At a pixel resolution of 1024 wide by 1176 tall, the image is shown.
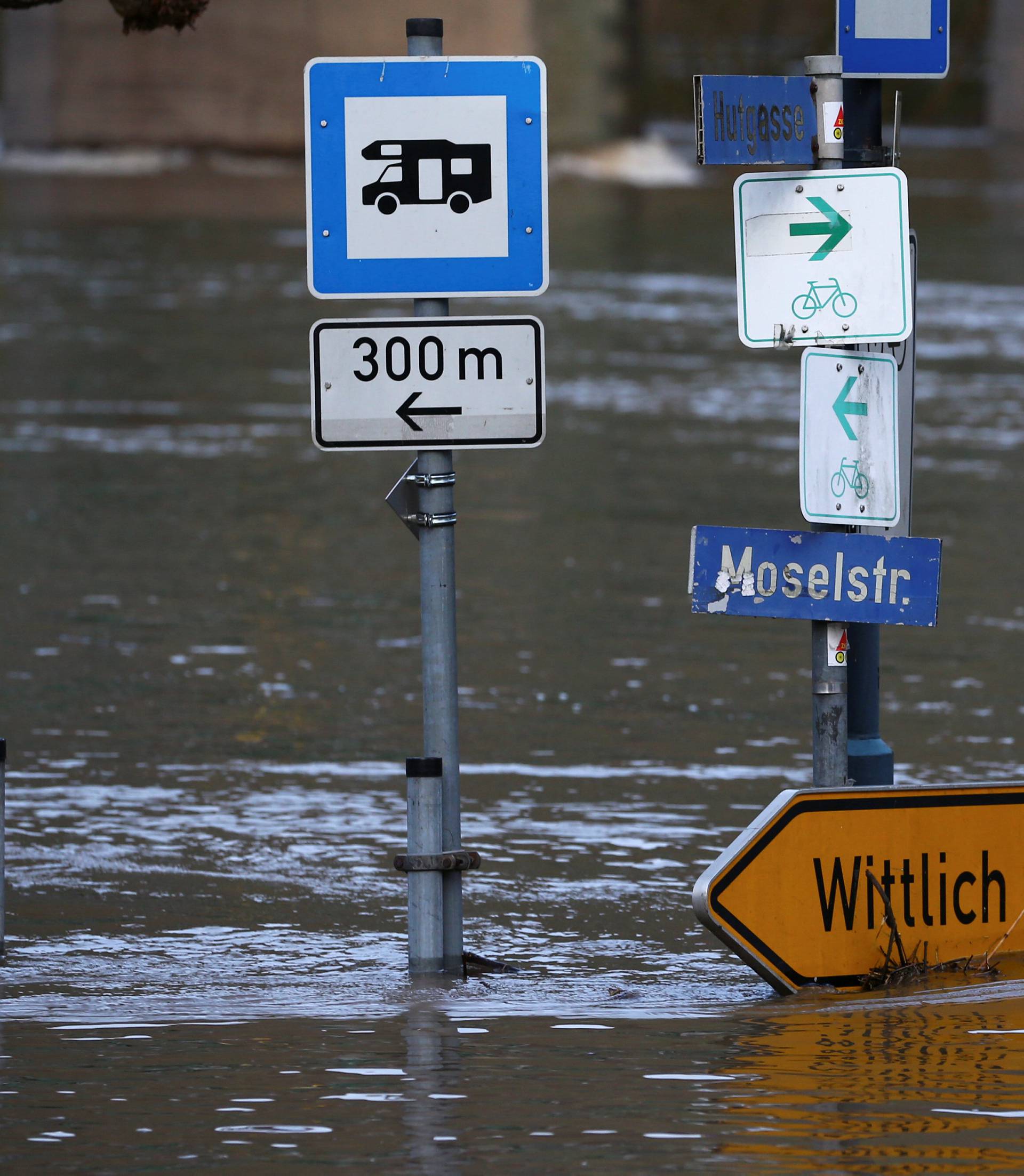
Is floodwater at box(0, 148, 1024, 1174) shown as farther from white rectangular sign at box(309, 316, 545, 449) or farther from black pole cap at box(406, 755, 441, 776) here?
white rectangular sign at box(309, 316, 545, 449)

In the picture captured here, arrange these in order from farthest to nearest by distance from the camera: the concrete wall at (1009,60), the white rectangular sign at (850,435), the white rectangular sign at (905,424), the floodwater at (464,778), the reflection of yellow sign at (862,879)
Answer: the concrete wall at (1009,60), the white rectangular sign at (905,424), the white rectangular sign at (850,435), the reflection of yellow sign at (862,879), the floodwater at (464,778)

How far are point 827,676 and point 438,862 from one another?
3.70 ft

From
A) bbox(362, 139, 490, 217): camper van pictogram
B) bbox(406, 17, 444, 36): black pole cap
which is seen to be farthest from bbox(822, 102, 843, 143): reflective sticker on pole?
bbox(406, 17, 444, 36): black pole cap

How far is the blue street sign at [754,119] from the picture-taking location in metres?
5.83

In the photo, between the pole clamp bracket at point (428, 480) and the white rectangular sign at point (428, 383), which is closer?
the white rectangular sign at point (428, 383)

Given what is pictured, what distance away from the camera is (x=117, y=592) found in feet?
38.3

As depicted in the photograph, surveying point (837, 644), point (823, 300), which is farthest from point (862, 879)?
point (823, 300)

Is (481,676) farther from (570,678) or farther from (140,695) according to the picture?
(140,695)

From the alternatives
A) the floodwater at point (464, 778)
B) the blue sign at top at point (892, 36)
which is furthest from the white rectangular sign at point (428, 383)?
the floodwater at point (464, 778)

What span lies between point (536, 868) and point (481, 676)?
2732mm

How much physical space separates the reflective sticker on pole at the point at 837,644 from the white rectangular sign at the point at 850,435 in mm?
288


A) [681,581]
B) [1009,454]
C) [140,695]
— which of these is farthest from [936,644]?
[1009,454]

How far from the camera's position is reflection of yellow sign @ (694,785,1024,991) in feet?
18.8

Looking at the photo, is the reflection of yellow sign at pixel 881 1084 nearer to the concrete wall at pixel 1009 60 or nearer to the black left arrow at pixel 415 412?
the black left arrow at pixel 415 412
